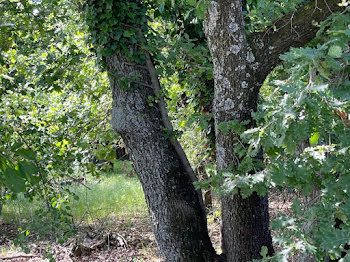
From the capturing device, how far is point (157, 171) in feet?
10.8

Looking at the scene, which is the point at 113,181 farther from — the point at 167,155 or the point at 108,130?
the point at 167,155

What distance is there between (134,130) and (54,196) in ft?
2.94

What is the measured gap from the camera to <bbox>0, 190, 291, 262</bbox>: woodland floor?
17.5 ft

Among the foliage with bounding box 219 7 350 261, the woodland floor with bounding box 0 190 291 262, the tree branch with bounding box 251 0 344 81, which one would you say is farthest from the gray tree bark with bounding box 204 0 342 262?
the woodland floor with bounding box 0 190 291 262

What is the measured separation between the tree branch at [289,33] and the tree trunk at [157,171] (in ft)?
3.00

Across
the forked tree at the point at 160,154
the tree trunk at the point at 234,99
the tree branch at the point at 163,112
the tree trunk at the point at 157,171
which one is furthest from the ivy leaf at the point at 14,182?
the tree branch at the point at 163,112

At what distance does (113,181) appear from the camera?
1113 cm

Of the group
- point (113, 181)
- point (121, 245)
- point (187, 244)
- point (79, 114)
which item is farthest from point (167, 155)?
point (113, 181)

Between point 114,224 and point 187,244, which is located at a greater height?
point 187,244

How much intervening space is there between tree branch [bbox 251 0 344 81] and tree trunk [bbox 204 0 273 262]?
94 millimetres

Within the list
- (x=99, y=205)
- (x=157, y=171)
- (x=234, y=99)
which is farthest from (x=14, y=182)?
(x=99, y=205)

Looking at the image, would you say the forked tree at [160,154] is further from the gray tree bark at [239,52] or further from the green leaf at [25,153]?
the green leaf at [25,153]

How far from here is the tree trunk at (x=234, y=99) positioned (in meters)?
2.78

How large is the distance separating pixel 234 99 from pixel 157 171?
84 centimetres
